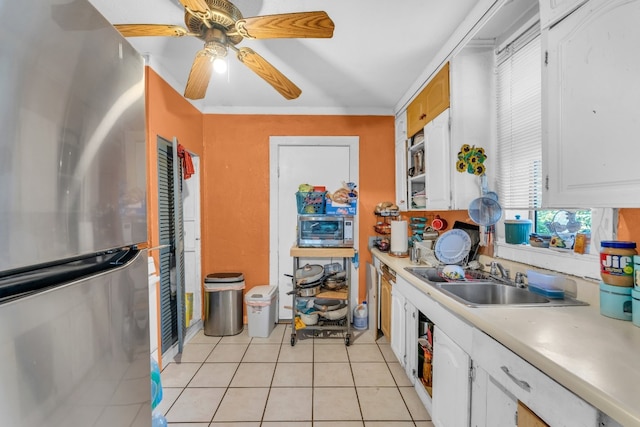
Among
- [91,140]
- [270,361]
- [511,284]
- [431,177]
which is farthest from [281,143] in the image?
[91,140]

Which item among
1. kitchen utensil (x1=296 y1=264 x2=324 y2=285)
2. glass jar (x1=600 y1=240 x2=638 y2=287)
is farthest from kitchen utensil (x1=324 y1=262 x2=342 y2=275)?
glass jar (x1=600 y1=240 x2=638 y2=287)

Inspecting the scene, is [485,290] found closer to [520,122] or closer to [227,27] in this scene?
[520,122]

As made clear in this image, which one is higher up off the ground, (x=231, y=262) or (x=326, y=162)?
(x=326, y=162)

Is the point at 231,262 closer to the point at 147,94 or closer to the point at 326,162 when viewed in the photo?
the point at 326,162

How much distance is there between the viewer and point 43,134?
0.44m

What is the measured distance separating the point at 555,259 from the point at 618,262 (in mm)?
408

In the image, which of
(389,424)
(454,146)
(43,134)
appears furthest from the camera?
(454,146)

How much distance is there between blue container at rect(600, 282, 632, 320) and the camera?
1033 mm

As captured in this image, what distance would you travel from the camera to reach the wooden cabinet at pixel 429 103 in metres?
2.05

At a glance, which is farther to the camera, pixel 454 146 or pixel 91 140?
pixel 454 146

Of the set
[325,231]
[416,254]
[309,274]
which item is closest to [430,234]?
[416,254]

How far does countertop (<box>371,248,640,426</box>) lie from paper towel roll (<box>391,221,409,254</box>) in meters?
1.35

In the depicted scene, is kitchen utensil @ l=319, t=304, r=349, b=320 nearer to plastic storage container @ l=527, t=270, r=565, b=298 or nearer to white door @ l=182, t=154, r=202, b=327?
white door @ l=182, t=154, r=202, b=327

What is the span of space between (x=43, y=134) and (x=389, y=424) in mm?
2074
